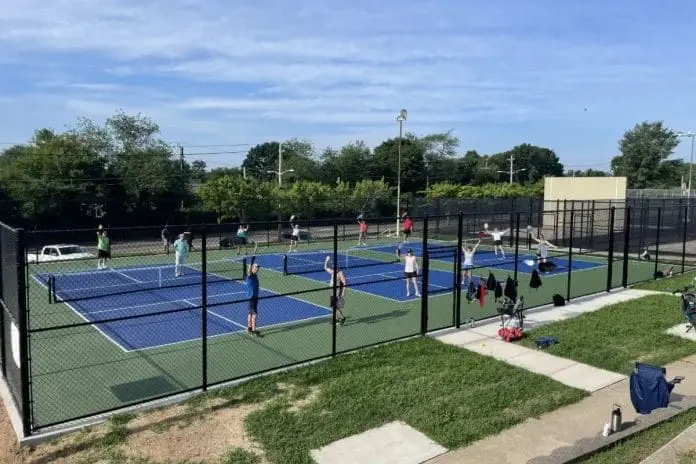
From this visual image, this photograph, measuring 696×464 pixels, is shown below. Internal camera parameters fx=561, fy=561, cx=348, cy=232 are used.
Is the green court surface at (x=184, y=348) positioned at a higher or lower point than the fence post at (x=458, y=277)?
lower

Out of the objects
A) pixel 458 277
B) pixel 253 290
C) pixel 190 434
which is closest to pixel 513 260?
pixel 458 277

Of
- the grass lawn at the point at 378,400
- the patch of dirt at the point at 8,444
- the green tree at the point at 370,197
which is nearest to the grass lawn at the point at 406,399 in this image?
the grass lawn at the point at 378,400

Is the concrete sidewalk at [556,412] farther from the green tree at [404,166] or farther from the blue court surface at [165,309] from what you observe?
the green tree at [404,166]

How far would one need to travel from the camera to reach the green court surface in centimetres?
924

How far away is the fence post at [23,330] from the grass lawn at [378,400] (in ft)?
1.86

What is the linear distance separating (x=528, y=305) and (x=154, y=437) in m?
11.6

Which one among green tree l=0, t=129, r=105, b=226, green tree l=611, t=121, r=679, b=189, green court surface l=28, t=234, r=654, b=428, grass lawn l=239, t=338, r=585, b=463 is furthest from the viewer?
green tree l=611, t=121, r=679, b=189

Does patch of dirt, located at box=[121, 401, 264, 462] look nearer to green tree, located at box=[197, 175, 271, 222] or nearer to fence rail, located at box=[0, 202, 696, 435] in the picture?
fence rail, located at box=[0, 202, 696, 435]

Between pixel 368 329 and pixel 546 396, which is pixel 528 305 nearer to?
pixel 368 329

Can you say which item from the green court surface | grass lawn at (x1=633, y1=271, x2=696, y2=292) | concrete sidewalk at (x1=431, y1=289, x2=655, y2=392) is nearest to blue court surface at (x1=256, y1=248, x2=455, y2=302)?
the green court surface

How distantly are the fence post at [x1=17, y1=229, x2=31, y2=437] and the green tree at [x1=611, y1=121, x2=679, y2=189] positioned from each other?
3187 inches

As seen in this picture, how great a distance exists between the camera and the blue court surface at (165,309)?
13.2 m

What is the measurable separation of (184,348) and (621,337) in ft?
31.1

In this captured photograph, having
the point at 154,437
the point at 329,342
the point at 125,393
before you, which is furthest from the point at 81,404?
the point at 329,342
